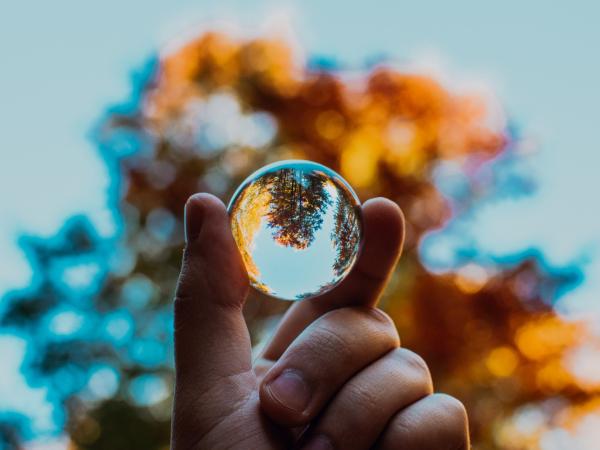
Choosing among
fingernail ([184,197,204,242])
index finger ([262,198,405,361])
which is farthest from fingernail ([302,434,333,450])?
fingernail ([184,197,204,242])

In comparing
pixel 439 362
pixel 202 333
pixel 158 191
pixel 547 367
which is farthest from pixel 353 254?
pixel 547 367

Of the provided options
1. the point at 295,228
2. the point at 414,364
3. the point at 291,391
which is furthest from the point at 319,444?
the point at 295,228

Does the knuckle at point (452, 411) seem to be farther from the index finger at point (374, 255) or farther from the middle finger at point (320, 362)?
the index finger at point (374, 255)

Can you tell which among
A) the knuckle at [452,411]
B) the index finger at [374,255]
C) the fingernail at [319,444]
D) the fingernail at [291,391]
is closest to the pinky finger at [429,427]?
the knuckle at [452,411]

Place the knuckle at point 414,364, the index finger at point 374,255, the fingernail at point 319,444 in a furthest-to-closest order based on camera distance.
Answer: the index finger at point 374,255 < the knuckle at point 414,364 < the fingernail at point 319,444

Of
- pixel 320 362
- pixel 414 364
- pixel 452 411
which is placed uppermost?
pixel 320 362

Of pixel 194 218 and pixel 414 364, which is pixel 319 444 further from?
pixel 194 218
